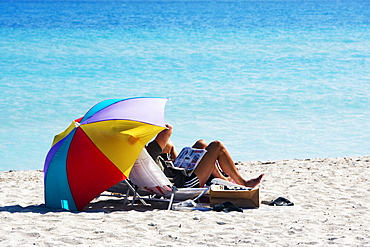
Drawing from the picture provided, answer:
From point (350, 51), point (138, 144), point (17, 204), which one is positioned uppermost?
point (350, 51)

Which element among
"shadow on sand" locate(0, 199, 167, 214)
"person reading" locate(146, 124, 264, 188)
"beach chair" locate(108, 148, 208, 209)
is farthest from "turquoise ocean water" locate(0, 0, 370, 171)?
"beach chair" locate(108, 148, 208, 209)

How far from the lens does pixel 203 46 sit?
2427cm

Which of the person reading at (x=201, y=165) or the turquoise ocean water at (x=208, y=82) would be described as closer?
the person reading at (x=201, y=165)

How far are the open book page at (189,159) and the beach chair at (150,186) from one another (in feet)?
0.75

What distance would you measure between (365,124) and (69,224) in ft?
28.0

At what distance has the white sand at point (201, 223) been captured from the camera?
399 centimetres

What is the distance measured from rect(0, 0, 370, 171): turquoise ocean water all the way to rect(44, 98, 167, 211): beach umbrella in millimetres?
4395

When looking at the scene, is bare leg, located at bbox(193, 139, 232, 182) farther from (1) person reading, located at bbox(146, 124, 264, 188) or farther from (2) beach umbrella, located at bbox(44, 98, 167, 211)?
(2) beach umbrella, located at bbox(44, 98, 167, 211)

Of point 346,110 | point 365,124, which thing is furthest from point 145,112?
point 346,110

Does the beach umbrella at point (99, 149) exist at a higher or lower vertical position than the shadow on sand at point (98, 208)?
higher

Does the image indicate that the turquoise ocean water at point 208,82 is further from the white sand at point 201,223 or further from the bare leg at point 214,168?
the bare leg at point 214,168

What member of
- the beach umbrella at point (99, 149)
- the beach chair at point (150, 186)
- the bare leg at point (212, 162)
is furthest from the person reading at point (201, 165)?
the beach umbrella at point (99, 149)

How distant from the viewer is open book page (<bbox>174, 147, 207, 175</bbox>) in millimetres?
5181

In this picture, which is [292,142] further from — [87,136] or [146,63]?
[146,63]
